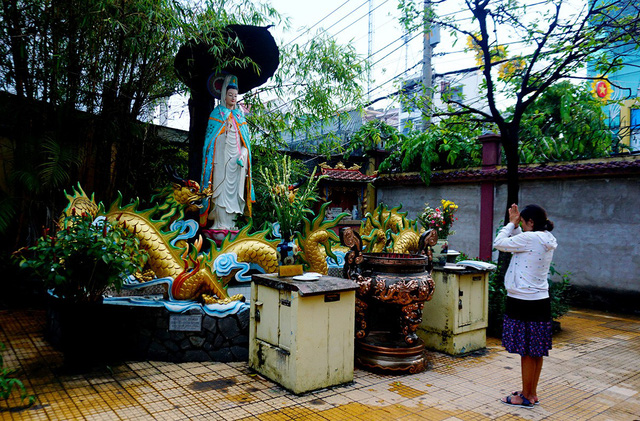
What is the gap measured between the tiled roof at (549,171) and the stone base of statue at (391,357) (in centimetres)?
531

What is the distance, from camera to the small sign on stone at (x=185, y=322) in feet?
13.9

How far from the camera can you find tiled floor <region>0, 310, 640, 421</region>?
3.20 meters

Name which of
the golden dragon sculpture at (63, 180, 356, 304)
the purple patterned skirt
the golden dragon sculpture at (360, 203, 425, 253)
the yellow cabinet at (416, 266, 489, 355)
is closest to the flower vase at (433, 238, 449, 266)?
the yellow cabinet at (416, 266, 489, 355)

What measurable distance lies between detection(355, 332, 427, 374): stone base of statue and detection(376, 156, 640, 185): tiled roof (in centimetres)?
531

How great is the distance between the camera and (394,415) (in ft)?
10.7

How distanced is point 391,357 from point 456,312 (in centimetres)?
109

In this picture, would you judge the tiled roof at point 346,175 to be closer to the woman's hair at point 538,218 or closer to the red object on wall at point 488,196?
the red object on wall at point 488,196

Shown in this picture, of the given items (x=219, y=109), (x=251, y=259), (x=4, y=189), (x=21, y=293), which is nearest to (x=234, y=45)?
(x=219, y=109)

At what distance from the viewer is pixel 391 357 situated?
13.8 feet

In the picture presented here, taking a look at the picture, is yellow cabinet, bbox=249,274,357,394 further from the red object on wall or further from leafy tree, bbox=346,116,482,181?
leafy tree, bbox=346,116,482,181

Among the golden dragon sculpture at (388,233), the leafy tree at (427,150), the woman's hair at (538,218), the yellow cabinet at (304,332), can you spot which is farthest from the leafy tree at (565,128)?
the yellow cabinet at (304,332)

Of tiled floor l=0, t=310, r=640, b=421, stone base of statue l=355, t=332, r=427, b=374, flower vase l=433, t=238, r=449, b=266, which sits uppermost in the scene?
flower vase l=433, t=238, r=449, b=266

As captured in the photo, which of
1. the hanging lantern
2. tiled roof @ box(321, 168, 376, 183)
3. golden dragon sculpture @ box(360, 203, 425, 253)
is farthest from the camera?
the hanging lantern

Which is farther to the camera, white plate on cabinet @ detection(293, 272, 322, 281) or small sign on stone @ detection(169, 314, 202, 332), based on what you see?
small sign on stone @ detection(169, 314, 202, 332)
